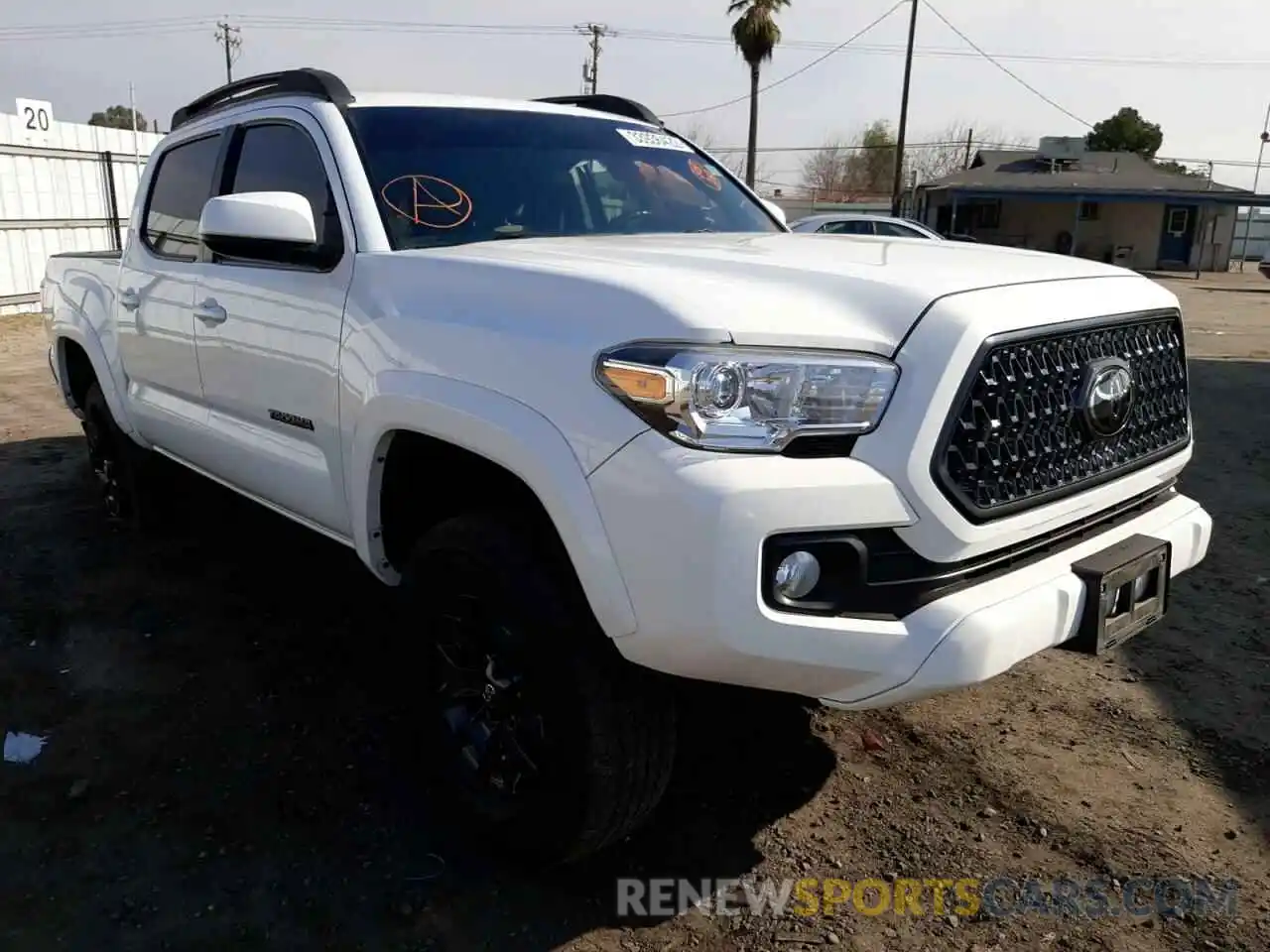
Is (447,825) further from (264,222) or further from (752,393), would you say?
(264,222)

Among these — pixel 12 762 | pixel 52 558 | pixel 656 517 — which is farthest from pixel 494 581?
pixel 52 558

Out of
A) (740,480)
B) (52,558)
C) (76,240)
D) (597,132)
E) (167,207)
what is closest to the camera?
(740,480)

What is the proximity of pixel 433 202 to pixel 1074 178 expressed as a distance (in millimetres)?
37496

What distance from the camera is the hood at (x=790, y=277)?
6.80ft

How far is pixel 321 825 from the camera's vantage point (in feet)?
9.36

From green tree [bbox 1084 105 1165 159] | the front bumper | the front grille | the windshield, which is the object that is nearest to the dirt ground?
the front bumper

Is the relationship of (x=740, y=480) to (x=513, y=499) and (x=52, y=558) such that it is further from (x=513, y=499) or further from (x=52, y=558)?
(x=52, y=558)

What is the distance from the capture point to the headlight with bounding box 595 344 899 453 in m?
2.02

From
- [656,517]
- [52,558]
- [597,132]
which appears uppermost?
[597,132]

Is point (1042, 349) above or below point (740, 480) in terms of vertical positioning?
above

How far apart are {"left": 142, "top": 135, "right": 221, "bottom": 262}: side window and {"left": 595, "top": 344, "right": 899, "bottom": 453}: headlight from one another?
2607mm

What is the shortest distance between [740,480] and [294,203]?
1699 millimetres

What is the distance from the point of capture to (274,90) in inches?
144

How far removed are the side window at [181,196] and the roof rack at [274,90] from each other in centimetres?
17
